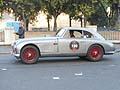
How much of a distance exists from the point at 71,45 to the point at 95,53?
1.10 m

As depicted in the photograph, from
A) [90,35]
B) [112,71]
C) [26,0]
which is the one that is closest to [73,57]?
[90,35]

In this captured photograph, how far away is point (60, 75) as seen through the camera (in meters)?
11.1

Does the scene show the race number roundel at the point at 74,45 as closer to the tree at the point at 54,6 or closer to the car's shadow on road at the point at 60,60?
the car's shadow on road at the point at 60,60

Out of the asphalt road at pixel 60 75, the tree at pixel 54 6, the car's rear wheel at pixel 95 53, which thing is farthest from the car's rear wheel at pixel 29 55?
the tree at pixel 54 6

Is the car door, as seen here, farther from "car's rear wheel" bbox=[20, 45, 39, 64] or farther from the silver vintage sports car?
"car's rear wheel" bbox=[20, 45, 39, 64]

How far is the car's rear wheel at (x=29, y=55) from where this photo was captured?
14.3m

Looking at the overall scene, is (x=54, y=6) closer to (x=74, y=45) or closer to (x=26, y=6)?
(x=26, y=6)

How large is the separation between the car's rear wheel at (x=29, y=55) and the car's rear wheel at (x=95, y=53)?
2.19m

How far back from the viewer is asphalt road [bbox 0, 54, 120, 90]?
9.23 m

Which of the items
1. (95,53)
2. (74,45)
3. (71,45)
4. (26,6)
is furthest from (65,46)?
(26,6)

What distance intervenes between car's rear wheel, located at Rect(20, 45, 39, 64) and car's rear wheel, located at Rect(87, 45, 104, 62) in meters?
2.19

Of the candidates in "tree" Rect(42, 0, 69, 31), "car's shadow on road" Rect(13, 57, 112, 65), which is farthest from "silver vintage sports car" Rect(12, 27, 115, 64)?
"tree" Rect(42, 0, 69, 31)

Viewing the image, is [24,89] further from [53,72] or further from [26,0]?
[26,0]

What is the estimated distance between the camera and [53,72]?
11.8m
